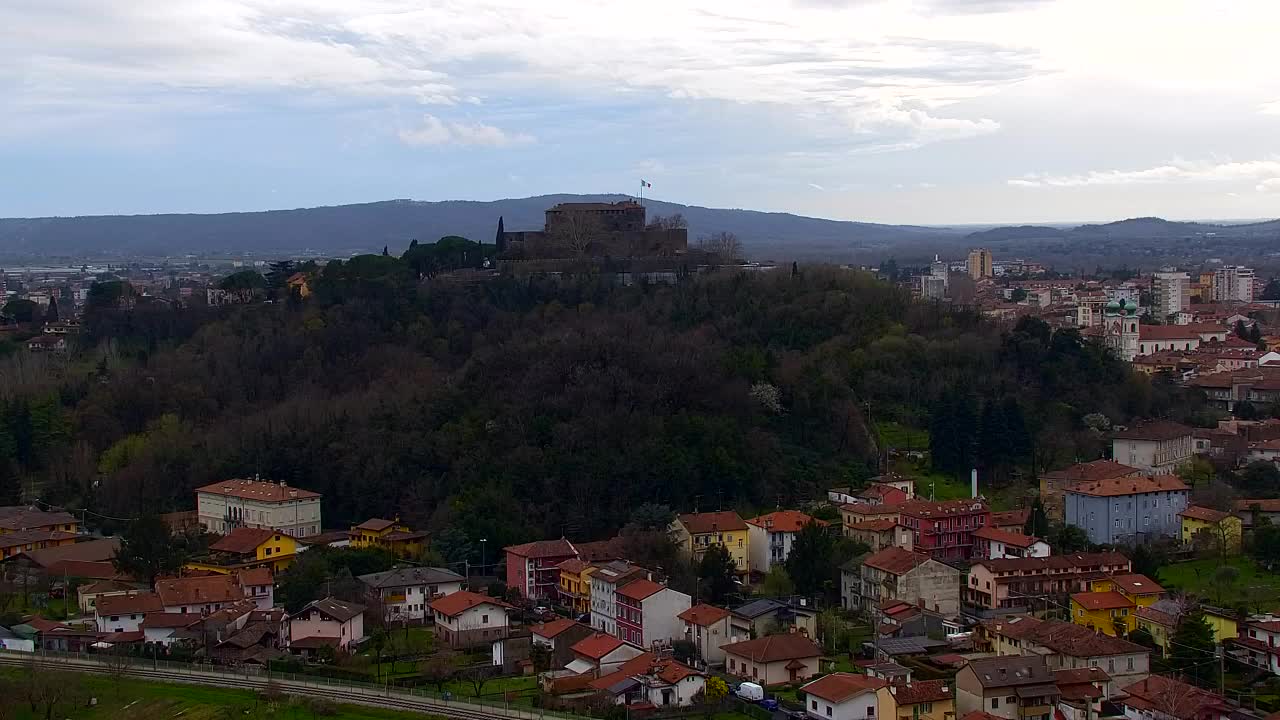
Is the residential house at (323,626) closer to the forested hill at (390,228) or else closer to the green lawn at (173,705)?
the green lawn at (173,705)

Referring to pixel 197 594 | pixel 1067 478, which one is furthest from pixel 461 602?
pixel 1067 478

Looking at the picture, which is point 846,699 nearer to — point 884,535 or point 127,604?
point 884,535

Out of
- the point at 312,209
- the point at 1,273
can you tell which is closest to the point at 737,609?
the point at 1,273

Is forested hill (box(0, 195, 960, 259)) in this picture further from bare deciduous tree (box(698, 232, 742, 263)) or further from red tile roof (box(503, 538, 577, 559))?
red tile roof (box(503, 538, 577, 559))

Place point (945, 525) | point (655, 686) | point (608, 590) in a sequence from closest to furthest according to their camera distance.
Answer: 1. point (655, 686)
2. point (608, 590)
3. point (945, 525)

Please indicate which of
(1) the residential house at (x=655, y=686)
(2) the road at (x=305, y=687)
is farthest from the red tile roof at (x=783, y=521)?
(2) the road at (x=305, y=687)

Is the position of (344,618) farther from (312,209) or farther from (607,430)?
(312,209)
